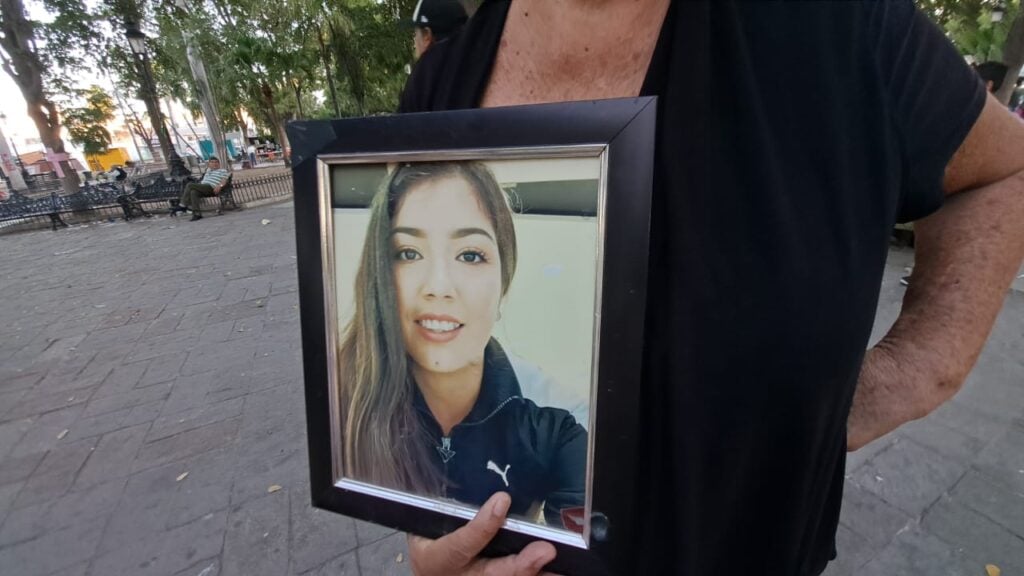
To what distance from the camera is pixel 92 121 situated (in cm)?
3388

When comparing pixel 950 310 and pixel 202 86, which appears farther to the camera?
pixel 202 86

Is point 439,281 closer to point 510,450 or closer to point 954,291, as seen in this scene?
Answer: point 510,450

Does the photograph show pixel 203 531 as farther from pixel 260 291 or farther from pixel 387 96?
pixel 387 96

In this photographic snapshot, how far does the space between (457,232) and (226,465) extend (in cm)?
310

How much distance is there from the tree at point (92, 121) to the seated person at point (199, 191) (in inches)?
1042

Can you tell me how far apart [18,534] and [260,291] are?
3.67 m

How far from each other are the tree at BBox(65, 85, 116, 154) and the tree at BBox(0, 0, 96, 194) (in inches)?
658

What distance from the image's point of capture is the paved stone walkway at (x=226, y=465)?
7.29 feet

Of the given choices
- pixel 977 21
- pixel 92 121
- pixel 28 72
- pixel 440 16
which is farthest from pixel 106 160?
pixel 977 21

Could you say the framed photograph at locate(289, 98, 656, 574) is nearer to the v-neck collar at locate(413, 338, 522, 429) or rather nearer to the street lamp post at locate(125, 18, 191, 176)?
the v-neck collar at locate(413, 338, 522, 429)

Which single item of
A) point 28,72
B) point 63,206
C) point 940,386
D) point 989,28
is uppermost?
point 989,28

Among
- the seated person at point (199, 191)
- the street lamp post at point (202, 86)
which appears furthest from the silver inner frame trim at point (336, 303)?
the street lamp post at point (202, 86)

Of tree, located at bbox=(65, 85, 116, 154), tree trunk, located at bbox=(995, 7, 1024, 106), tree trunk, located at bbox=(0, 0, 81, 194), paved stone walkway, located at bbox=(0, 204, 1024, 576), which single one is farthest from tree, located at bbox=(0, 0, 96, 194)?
tree trunk, located at bbox=(995, 7, 1024, 106)

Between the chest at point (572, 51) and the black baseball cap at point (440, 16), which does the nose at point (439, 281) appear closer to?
the chest at point (572, 51)
